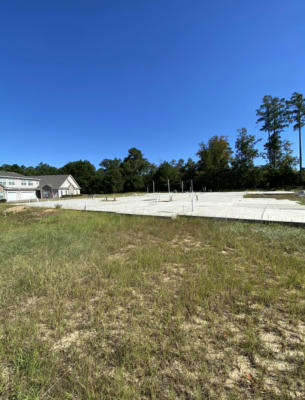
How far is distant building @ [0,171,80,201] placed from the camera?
27500 millimetres

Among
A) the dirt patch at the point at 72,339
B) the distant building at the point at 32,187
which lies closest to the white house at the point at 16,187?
the distant building at the point at 32,187

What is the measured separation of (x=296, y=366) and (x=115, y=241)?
4045 mm

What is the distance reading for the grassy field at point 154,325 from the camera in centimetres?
121

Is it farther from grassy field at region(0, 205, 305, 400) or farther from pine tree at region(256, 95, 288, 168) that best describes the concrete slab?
pine tree at region(256, 95, 288, 168)

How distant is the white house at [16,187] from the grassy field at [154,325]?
3204cm

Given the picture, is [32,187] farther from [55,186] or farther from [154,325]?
[154,325]

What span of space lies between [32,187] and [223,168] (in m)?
42.1

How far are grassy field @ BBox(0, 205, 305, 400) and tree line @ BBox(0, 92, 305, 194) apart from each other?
20872mm

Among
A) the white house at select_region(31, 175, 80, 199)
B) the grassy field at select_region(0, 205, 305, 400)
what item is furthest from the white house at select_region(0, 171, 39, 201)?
the grassy field at select_region(0, 205, 305, 400)

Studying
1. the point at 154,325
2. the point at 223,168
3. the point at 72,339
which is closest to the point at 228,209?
the point at 154,325

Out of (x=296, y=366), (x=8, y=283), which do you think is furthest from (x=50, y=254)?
(x=296, y=366)

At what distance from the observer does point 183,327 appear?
1.72 metres

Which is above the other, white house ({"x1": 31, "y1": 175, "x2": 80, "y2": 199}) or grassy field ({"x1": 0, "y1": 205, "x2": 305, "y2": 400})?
white house ({"x1": 31, "y1": 175, "x2": 80, "y2": 199})

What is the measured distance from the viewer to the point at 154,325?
175 centimetres
